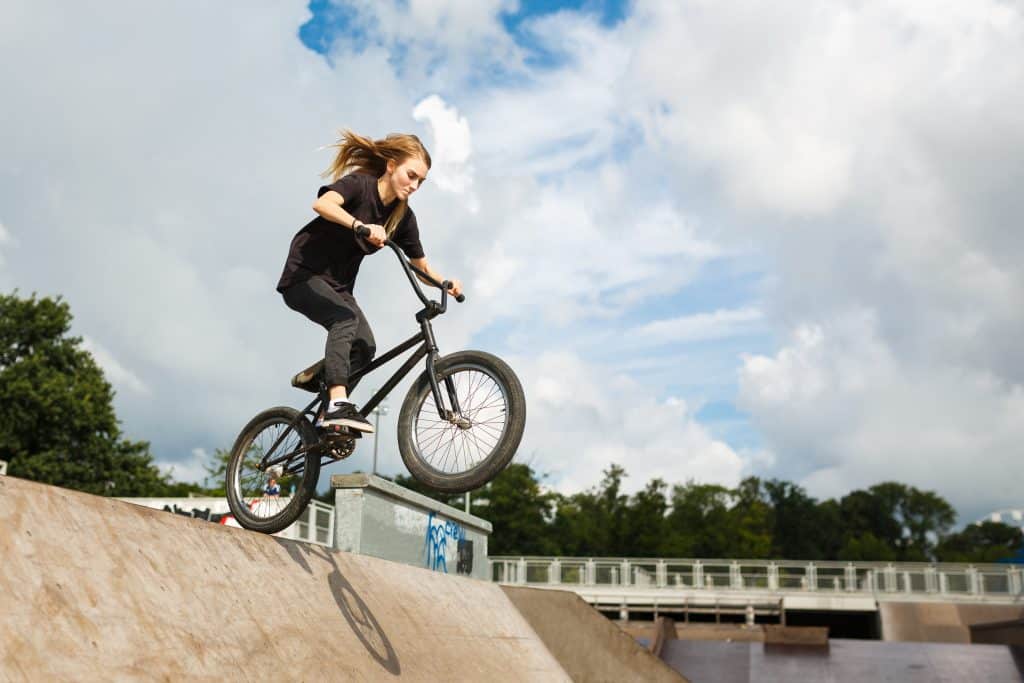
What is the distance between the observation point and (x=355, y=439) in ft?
18.3

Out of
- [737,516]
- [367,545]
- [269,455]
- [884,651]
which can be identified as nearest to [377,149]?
[269,455]

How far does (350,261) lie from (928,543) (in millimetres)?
158593

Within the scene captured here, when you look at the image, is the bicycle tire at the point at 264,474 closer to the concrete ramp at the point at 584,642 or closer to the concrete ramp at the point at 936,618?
the concrete ramp at the point at 584,642

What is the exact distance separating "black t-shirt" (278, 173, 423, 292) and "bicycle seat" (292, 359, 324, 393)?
0.62 metres

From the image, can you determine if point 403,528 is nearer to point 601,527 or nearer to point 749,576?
point 749,576

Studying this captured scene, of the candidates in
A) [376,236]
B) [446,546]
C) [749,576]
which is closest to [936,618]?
[749,576]

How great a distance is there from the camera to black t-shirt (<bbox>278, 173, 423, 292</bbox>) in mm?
5703

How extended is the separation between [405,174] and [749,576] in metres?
36.9

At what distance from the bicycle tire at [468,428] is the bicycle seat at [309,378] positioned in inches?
31.2

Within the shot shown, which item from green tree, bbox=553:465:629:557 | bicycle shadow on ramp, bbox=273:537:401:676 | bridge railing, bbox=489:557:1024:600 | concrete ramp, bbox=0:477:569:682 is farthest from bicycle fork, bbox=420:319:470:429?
green tree, bbox=553:465:629:557

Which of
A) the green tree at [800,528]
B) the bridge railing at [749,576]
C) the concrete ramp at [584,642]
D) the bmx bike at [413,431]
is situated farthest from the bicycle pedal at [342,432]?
the green tree at [800,528]

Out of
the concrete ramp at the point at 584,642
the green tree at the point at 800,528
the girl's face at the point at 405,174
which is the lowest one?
the concrete ramp at the point at 584,642

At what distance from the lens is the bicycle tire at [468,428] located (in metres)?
5.20

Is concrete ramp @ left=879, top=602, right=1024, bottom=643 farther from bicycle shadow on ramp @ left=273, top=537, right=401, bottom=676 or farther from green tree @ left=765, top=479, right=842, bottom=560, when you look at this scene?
green tree @ left=765, top=479, right=842, bottom=560
